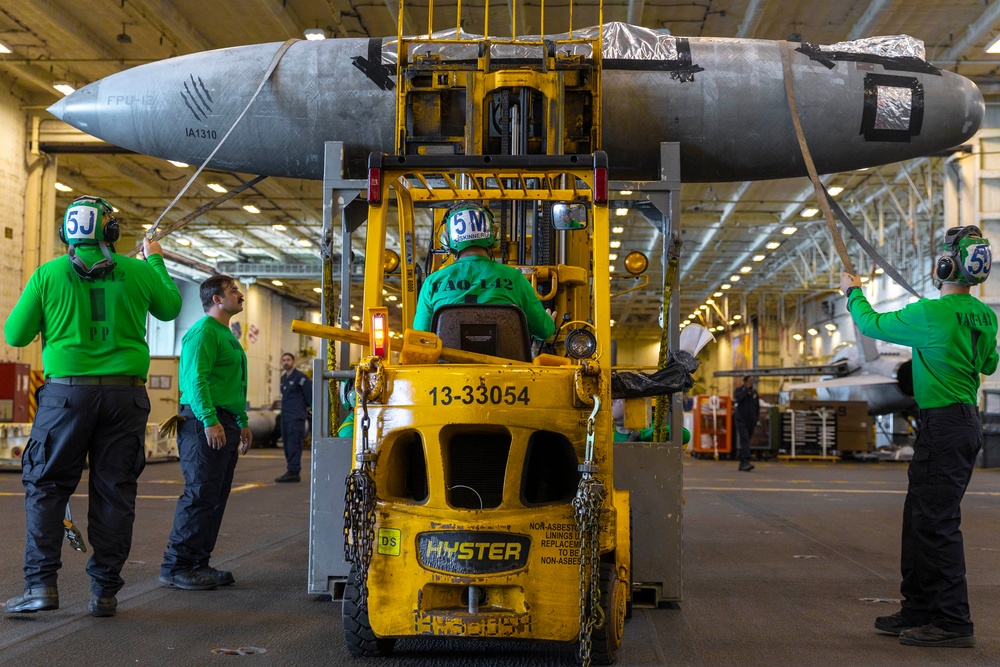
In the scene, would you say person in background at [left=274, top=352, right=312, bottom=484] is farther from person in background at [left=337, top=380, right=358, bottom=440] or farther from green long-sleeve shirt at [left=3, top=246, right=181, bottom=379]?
green long-sleeve shirt at [left=3, top=246, right=181, bottom=379]

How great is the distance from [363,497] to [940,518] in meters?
2.70

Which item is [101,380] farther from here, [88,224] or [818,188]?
[818,188]

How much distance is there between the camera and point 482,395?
3652mm

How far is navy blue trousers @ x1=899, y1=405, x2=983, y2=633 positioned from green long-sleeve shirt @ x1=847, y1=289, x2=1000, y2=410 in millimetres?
105

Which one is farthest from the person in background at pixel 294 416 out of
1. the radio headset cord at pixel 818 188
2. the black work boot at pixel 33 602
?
the radio headset cord at pixel 818 188

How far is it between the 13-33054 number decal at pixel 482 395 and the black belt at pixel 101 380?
1.99 meters

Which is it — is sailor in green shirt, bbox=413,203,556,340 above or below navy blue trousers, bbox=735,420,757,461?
above

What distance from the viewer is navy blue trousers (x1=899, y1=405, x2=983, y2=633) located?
4.31 meters

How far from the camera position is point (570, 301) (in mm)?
6457

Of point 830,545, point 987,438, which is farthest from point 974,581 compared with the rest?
point 987,438

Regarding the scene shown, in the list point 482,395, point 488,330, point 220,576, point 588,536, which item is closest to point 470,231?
point 488,330

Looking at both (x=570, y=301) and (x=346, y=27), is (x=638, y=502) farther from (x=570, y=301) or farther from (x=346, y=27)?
(x=346, y=27)

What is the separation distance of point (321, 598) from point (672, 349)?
2425 mm

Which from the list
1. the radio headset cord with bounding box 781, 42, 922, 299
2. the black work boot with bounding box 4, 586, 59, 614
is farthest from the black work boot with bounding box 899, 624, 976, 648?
the black work boot with bounding box 4, 586, 59, 614
